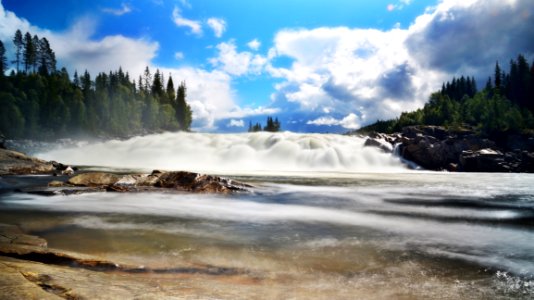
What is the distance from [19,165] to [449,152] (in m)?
69.9

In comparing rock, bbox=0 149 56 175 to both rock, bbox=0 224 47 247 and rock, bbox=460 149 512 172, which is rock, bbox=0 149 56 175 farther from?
rock, bbox=460 149 512 172

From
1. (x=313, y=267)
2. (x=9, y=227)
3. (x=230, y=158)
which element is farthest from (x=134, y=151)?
(x=313, y=267)

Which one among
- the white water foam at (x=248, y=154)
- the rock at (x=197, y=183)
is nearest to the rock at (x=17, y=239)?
the rock at (x=197, y=183)

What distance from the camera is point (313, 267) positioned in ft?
19.1

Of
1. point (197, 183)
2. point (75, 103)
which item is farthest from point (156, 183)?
point (75, 103)

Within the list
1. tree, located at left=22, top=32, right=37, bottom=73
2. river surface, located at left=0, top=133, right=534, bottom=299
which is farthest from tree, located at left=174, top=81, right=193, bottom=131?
river surface, located at left=0, top=133, right=534, bottom=299

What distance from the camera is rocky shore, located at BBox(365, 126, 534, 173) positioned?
62500 millimetres

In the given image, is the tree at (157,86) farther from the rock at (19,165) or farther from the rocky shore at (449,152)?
the rock at (19,165)

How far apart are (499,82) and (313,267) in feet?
530

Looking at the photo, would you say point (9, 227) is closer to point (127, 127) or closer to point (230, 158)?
point (230, 158)

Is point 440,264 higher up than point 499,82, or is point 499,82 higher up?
point 499,82

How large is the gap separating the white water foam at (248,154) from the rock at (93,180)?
925 inches

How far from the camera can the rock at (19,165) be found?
2475cm

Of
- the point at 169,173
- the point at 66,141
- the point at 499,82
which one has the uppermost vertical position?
the point at 499,82
